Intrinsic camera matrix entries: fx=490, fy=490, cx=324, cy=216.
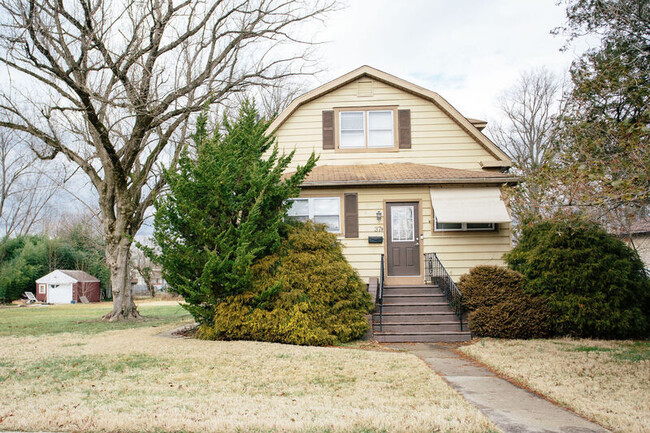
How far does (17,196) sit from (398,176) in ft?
119

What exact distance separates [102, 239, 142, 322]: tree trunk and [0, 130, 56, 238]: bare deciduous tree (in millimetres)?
21877

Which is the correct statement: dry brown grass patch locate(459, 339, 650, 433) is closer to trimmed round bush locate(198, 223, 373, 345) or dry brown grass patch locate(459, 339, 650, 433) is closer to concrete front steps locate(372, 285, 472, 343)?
concrete front steps locate(372, 285, 472, 343)

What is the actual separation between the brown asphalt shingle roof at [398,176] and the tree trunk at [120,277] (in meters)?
6.90

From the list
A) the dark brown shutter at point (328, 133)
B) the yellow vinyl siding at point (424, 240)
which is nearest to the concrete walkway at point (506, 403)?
the yellow vinyl siding at point (424, 240)

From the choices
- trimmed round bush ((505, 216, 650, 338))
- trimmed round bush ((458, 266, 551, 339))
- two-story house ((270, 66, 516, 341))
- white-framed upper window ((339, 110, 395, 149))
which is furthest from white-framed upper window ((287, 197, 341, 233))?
trimmed round bush ((505, 216, 650, 338))

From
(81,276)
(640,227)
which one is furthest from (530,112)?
(81,276)

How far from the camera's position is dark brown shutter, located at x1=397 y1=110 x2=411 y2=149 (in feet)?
48.5

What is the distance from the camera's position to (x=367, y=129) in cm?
1495

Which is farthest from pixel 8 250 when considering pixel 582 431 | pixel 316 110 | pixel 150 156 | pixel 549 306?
pixel 582 431

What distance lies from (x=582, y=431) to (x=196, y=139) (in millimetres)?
9744

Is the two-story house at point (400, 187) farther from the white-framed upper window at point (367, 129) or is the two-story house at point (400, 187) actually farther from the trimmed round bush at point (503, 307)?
the trimmed round bush at point (503, 307)

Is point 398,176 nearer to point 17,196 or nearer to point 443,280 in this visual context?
point 443,280

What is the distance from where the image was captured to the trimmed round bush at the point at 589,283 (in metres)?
10.4

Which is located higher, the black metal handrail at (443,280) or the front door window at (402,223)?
the front door window at (402,223)
